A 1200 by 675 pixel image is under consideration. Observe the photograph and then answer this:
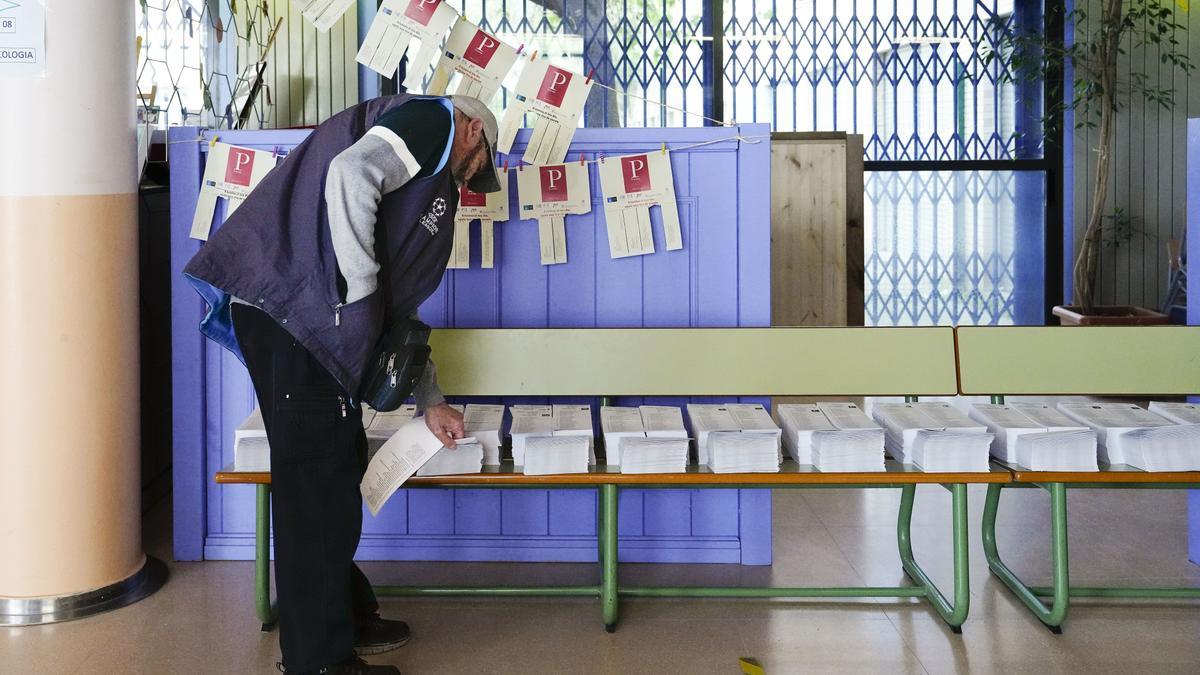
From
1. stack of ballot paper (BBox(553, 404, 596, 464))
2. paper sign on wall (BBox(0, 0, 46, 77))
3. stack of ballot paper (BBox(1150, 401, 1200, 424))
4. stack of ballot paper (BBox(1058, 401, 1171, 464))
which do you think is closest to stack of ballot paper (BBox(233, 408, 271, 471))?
stack of ballot paper (BBox(553, 404, 596, 464))

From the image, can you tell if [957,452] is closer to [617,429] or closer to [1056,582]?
[1056,582]

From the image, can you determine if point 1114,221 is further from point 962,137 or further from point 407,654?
point 407,654

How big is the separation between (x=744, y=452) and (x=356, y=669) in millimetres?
1025

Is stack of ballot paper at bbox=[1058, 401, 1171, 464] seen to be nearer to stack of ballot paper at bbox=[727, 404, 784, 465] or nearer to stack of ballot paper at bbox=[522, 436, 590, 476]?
stack of ballot paper at bbox=[727, 404, 784, 465]

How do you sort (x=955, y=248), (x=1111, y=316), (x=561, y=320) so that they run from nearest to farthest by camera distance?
(x=561, y=320)
(x=1111, y=316)
(x=955, y=248)

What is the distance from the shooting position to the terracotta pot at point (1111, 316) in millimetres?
6438

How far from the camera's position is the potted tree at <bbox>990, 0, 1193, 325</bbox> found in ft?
22.1

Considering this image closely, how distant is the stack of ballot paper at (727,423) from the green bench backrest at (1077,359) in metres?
0.58

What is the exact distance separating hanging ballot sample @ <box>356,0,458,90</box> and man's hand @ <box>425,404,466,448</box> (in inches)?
37.9

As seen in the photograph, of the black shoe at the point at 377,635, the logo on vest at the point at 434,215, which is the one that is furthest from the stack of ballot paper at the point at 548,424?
the logo on vest at the point at 434,215

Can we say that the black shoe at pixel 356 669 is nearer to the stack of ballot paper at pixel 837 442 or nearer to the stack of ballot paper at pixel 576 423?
the stack of ballot paper at pixel 576 423

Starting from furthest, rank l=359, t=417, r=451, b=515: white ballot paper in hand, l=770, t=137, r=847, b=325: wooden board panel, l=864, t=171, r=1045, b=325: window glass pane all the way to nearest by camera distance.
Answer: l=864, t=171, r=1045, b=325: window glass pane
l=770, t=137, r=847, b=325: wooden board panel
l=359, t=417, r=451, b=515: white ballot paper in hand

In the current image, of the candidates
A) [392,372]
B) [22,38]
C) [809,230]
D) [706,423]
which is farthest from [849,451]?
[809,230]

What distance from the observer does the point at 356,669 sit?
9.26 feet
